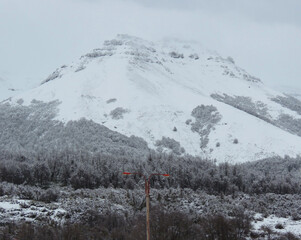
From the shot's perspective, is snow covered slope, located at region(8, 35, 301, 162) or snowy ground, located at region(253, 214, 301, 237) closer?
snowy ground, located at region(253, 214, 301, 237)

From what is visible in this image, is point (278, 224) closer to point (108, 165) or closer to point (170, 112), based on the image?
point (108, 165)

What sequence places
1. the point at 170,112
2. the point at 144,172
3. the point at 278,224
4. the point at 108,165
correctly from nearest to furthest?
the point at 278,224, the point at 144,172, the point at 108,165, the point at 170,112

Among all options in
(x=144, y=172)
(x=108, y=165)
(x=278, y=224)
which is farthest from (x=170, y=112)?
(x=278, y=224)

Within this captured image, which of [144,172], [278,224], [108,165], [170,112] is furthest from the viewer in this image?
[170,112]

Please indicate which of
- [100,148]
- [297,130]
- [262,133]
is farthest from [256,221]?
[297,130]

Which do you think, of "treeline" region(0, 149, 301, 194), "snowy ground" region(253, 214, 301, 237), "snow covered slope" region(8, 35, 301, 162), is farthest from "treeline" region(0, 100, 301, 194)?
"snowy ground" region(253, 214, 301, 237)

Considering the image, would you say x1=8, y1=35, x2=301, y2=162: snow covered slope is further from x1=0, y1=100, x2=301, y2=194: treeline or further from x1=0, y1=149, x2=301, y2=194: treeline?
x1=0, y1=149, x2=301, y2=194: treeline

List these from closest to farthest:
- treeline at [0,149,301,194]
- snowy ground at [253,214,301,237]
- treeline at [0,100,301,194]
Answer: snowy ground at [253,214,301,237]
treeline at [0,149,301,194]
treeline at [0,100,301,194]

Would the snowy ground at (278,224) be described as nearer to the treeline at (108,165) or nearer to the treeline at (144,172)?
the treeline at (144,172)

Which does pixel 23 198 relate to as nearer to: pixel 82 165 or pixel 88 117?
pixel 82 165

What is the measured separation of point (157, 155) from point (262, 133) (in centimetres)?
3915

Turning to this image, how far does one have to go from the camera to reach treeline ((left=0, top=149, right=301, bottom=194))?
81.9 meters

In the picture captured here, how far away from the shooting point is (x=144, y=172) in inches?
3521

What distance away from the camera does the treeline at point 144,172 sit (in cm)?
8194
